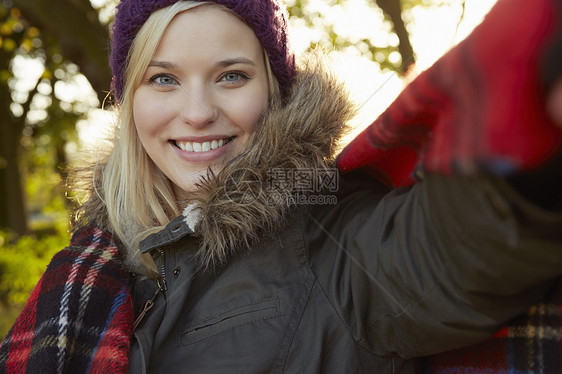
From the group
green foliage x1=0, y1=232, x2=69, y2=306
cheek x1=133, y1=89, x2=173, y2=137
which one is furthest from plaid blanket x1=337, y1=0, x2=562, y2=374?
green foliage x1=0, y1=232, x2=69, y2=306

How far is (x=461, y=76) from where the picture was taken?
791mm

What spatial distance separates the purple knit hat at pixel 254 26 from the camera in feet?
6.17

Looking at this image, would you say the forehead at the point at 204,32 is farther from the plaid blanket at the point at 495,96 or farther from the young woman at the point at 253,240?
the plaid blanket at the point at 495,96

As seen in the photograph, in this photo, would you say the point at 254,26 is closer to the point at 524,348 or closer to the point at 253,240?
the point at 253,240

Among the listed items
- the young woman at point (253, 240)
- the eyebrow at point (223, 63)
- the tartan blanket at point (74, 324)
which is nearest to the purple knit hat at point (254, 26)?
the young woman at point (253, 240)

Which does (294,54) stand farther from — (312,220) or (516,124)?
Result: (516,124)

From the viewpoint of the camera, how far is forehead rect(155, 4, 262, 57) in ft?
5.92

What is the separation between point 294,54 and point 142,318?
1.24 metres

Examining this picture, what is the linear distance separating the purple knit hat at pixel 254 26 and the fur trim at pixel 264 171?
0.41 m

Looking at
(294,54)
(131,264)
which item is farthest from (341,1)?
(131,264)

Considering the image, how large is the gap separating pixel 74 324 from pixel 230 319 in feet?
1.98

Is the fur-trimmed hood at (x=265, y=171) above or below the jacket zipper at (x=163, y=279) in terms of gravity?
above

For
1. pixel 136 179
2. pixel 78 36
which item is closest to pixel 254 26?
pixel 136 179

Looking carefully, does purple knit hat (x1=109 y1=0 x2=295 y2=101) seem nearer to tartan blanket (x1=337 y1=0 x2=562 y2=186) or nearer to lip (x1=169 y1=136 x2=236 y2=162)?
lip (x1=169 y1=136 x2=236 y2=162)
